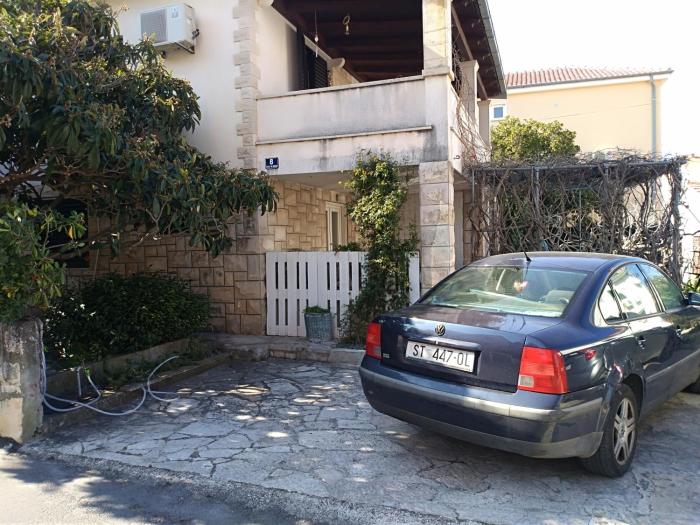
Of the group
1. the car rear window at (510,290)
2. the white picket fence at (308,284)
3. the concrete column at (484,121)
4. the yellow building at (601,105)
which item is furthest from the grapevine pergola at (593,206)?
the yellow building at (601,105)

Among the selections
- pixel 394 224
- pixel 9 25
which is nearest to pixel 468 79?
pixel 394 224

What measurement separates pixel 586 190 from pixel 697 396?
3634mm

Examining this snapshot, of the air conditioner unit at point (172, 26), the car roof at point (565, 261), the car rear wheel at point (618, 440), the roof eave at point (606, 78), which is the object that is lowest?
the car rear wheel at point (618, 440)

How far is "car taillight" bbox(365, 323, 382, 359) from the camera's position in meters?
3.97

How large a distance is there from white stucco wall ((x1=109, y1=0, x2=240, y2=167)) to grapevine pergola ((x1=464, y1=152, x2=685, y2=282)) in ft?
13.4

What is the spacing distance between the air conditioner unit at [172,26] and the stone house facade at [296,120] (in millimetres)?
179

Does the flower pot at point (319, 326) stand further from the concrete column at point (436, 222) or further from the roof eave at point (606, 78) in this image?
the roof eave at point (606, 78)

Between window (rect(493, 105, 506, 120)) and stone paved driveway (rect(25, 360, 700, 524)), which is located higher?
window (rect(493, 105, 506, 120))

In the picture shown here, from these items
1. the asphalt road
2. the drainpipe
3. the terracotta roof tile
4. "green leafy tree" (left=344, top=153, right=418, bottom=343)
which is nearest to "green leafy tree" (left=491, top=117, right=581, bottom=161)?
the terracotta roof tile

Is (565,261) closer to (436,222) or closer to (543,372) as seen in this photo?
(543,372)

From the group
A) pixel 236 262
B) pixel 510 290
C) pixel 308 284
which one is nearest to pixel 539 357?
pixel 510 290

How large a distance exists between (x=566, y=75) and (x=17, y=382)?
24.9 metres

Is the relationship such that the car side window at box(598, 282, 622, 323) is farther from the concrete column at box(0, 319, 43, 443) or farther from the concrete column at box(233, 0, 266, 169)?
the concrete column at box(233, 0, 266, 169)

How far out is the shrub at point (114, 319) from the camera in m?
6.44
